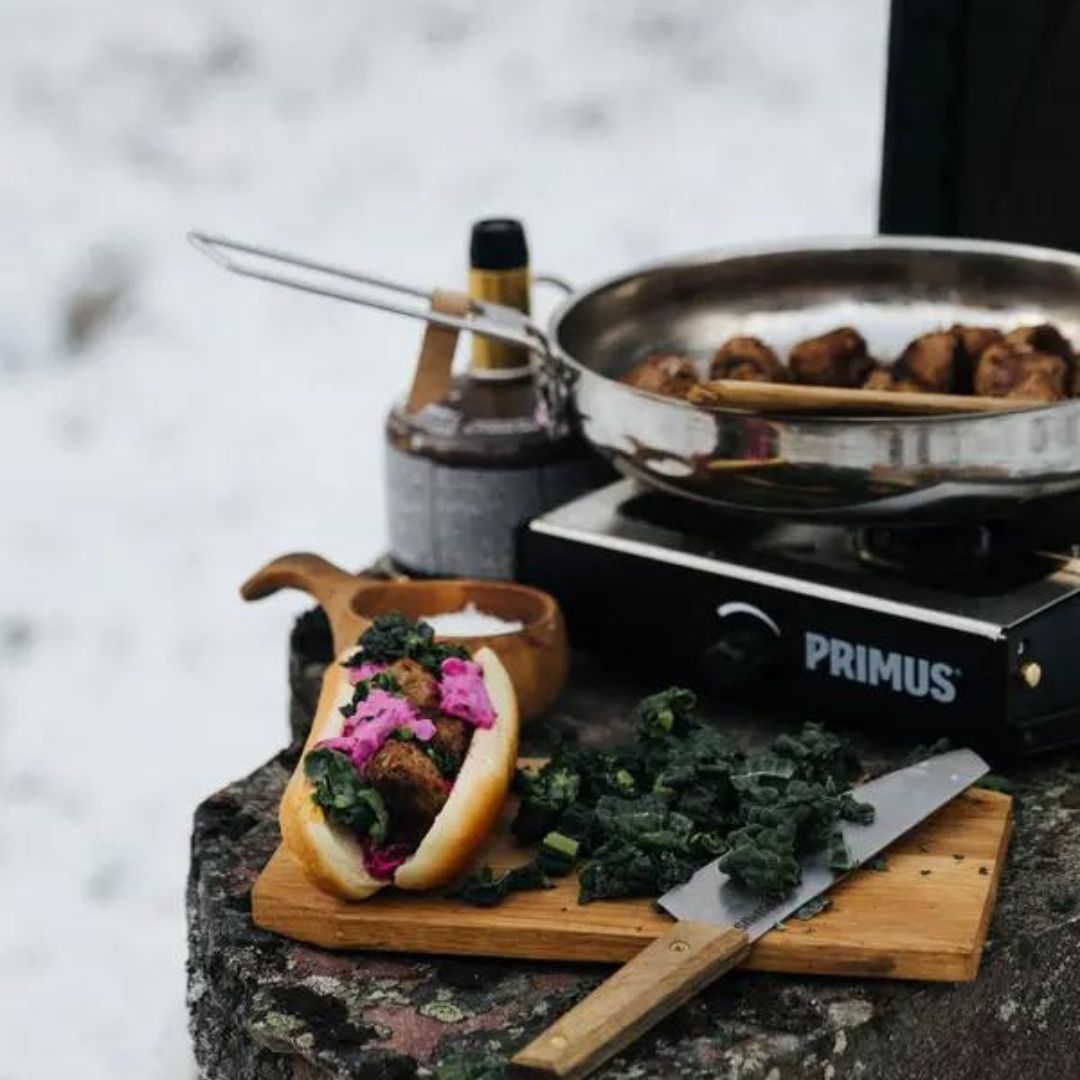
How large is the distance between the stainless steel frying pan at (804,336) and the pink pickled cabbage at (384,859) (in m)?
0.47

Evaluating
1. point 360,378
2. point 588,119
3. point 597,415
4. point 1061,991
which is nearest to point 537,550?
point 597,415

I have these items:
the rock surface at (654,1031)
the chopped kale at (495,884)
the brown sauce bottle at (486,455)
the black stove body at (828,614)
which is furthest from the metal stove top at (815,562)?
the chopped kale at (495,884)

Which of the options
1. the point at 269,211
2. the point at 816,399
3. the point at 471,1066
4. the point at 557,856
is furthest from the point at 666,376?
the point at 269,211

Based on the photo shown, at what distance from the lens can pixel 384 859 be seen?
1797mm

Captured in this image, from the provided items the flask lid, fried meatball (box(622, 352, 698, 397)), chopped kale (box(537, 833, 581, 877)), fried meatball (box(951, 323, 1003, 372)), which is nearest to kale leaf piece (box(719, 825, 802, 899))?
chopped kale (box(537, 833, 581, 877))

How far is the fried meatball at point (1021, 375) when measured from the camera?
86.4 inches

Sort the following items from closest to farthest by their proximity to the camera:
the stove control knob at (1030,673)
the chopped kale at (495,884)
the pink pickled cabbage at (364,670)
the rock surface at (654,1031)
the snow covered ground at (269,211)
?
1. the rock surface at (654,1031)
2. the chopped kale at (495,884)
3. the pink pickled cabbage at (364,670)
4. the stove control knob at (1030,673)
5. the snow covered ground at (269,211)

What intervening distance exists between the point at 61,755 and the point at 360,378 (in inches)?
44.2

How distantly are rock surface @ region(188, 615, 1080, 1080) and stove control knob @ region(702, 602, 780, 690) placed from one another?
29 centimetres

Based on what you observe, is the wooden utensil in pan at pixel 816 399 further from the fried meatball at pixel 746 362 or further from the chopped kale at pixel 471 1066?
the chopped kale at pixel 471 1066

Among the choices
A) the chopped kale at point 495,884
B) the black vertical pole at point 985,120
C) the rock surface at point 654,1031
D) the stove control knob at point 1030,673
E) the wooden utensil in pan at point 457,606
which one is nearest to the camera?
the rock surface at point 654,1031

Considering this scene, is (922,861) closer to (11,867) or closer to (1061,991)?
(1061,991)

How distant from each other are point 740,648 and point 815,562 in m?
0.11

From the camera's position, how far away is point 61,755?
3.65m
